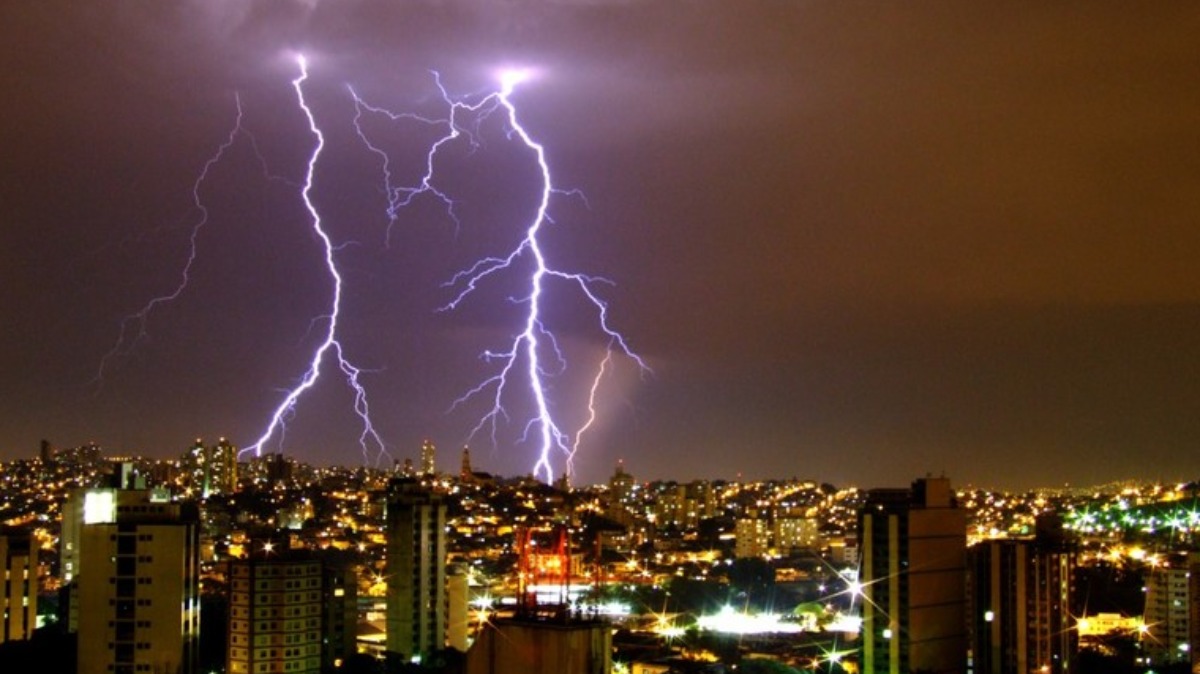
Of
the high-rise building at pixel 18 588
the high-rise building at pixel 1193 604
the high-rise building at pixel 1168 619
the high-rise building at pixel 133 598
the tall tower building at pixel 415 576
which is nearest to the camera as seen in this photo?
the high-rise building at pixel 133 598

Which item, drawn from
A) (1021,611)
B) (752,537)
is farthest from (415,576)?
(752,537)

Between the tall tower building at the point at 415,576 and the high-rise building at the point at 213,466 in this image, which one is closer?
the tall tower building at the point at 415,576

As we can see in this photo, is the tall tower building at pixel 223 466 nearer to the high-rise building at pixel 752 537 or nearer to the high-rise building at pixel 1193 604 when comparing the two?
the high-rise building at pixel 752 537

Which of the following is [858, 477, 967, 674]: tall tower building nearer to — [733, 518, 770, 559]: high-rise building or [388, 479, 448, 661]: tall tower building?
[388, 479, 448, 661]: tall tower building

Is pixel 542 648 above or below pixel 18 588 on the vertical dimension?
above

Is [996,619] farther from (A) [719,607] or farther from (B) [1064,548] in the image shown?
(A) [719,607]

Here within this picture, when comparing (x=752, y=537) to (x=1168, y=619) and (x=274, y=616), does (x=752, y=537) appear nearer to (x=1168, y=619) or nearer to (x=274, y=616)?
(x=1168, y=619)

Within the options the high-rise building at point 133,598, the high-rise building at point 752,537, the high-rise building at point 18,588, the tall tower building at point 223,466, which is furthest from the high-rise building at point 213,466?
the high-rise building at point 133,598
